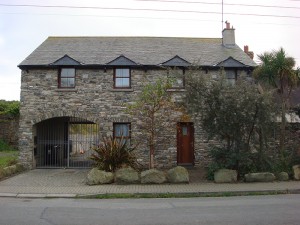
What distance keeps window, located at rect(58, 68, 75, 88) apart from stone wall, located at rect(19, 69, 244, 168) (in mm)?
277

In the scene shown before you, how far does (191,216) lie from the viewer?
8.44m

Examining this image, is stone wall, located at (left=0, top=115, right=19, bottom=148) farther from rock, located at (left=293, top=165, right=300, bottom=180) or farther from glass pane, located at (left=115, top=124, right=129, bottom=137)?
rock, located at (left=293, top=165, right=300, bottom=180)

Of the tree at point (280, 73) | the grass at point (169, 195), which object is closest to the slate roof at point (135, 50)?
the tree at point (280, 73)

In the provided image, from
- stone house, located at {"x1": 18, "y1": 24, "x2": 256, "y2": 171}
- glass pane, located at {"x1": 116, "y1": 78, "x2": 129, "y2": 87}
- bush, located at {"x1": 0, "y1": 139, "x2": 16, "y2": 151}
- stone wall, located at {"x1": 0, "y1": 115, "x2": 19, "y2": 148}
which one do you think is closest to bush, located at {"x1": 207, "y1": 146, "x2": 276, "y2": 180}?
stone house, located at {"x1": 18, "y1": 24, "x2": 256, "y2": 171}

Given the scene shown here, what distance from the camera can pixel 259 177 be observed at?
47.5 feet

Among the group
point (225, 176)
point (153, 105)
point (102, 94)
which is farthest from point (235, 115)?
point (102, 94)

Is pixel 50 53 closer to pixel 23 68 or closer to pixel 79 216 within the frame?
pixel 23 68

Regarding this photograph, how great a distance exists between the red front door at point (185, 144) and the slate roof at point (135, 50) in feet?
12.2

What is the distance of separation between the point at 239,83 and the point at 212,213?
7.41 metres

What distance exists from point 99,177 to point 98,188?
1.01 meters

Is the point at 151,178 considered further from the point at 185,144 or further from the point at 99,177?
the point at 185,144

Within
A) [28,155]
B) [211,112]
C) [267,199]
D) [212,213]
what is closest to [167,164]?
[211,112]

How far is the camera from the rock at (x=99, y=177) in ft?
46.6

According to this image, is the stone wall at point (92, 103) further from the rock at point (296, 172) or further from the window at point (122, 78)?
the rock at point (296, 172)
